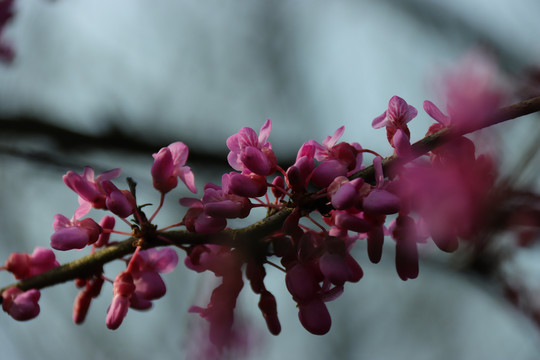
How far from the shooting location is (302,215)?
50.6 inches

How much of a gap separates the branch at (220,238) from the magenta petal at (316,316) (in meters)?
0.23

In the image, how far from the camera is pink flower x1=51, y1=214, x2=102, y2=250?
4.46ft

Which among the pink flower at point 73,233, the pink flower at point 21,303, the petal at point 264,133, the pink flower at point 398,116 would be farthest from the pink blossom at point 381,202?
the pink flower at point 21,303

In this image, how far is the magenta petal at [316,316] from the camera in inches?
51.9

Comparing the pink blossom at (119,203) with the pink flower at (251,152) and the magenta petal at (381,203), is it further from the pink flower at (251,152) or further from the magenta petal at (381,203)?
the magenta petal at (381,203)

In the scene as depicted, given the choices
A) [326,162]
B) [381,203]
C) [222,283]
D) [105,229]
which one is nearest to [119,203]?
[105,229]

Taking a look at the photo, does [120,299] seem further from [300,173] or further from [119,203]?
[300,173]

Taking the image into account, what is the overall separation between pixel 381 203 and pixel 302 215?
21 centimetres

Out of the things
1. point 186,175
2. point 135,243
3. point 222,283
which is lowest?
point 222,283

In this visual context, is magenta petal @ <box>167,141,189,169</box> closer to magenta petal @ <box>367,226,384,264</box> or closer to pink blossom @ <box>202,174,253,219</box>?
pink blossom @ <box>202,174,253,219</box>

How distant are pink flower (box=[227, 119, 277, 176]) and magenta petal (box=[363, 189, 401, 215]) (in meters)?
0.32

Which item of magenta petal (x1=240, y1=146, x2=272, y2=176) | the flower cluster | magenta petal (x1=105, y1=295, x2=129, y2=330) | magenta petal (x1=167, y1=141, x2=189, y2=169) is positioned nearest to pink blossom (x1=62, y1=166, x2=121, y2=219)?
the flower cluster

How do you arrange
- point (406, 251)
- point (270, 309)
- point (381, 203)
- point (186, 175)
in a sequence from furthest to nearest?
1. point (186, 175)
2. point (270, 309)
3. point (406, 251)
4. point (381, 203)

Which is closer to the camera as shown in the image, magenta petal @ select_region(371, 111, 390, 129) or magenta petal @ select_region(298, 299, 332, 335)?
magenta petal @ select_region(298, 299, 332, 335)
